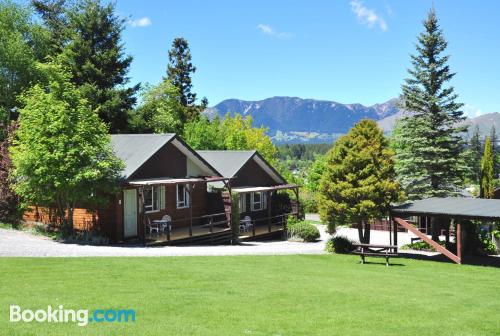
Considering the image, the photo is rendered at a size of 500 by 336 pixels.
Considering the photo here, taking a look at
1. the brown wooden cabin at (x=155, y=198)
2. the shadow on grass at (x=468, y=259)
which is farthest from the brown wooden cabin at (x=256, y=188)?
the shadow on grass at (x=468, y=259)

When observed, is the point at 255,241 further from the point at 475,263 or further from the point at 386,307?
the point at 386,307

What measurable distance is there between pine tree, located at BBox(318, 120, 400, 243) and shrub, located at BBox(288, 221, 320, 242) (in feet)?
18.7

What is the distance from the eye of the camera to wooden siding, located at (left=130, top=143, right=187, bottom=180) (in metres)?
27.0

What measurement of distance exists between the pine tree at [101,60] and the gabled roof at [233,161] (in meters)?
13.6

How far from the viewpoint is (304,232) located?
31.1 meters

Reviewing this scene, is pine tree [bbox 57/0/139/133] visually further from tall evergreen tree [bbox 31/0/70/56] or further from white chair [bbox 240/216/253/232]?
white chair [bbox 240/216/253/232]

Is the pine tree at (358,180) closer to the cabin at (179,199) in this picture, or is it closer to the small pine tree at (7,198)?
the cabin at (179,199)

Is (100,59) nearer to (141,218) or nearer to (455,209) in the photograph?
(141,218)

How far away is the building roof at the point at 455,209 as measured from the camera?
21.5 metres

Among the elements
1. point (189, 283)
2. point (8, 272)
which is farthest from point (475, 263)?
point (8, 272)

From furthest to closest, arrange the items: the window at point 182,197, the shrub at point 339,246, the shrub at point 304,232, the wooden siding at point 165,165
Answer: the shrub at point 304,232
the window at point 182,197
the wooden siding at point 165,165
the shrub at point 339,246

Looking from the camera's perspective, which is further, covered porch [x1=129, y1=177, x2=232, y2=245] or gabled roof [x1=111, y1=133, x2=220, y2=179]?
gabled roof [x1=111, y1=133, x2=220, y2=179]

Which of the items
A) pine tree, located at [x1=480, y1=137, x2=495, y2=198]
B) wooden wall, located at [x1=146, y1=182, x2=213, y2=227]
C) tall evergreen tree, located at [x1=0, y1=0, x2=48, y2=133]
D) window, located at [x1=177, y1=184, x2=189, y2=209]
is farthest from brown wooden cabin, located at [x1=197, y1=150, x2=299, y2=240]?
pine tree, located at [x1=480, y1=137, x2=495, y2=198]

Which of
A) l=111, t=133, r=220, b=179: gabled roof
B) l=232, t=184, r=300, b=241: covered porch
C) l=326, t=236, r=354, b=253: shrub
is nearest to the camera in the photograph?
l=326, t=236, r=354, b=253: shrub
